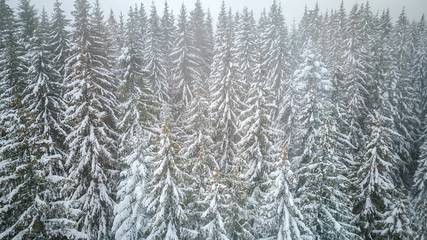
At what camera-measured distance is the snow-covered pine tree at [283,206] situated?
1320 cm

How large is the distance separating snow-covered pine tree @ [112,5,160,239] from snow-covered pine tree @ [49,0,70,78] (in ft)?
35.3

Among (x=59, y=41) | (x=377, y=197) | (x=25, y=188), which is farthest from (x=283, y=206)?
(x=59, y=41)

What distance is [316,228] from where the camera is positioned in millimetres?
15453

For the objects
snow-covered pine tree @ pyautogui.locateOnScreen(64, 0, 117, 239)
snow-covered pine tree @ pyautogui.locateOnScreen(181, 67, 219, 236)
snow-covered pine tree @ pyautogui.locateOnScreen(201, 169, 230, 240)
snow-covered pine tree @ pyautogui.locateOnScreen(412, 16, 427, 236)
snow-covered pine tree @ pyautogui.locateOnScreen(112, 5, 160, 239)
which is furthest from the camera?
snow-covered pine tree @ pyautogui.locateOnScreen(412, 16, 427, 236)

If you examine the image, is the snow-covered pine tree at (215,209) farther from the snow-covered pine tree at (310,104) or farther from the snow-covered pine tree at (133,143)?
the snow-covered pine tree at (310,104)

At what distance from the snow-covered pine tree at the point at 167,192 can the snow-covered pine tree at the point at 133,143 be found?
109 centimetres

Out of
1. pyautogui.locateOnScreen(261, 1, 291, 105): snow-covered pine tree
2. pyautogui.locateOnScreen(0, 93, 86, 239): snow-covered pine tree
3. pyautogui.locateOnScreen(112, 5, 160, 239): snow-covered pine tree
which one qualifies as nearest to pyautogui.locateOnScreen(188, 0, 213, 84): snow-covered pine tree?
pyautogui.locateOnScreen(261, 1, 291, 105): snow-covered pine tree

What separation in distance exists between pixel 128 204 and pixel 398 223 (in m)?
16.7

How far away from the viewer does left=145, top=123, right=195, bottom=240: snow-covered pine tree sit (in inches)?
518

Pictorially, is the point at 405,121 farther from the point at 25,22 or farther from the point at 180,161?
the point at 25,22

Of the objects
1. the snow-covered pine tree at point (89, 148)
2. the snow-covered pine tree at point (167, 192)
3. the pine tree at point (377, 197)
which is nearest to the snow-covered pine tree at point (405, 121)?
the pine tree at point (377, 197)

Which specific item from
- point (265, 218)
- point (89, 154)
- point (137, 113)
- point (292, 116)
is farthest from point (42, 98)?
point (292, 116)

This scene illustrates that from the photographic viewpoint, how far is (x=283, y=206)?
44.6 feet

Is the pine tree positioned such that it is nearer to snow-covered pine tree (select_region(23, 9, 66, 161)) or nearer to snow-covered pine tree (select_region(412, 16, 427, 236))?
snow-covered pine tree (select_region(412, 16, 427, 236))
